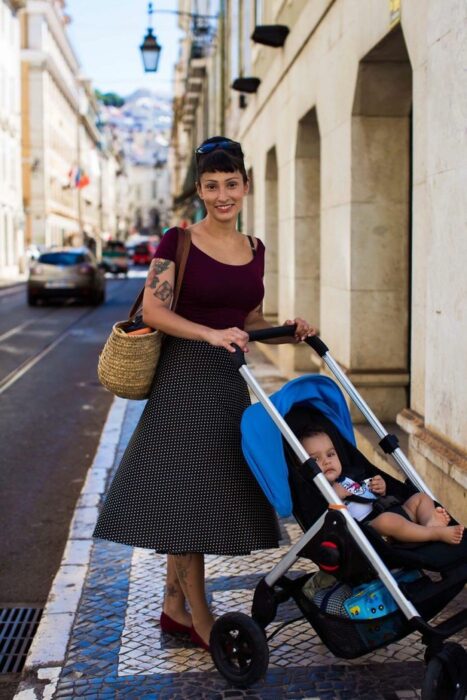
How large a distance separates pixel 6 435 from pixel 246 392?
553cm

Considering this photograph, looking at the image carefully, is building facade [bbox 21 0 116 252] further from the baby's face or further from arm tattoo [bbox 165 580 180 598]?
the baby's face

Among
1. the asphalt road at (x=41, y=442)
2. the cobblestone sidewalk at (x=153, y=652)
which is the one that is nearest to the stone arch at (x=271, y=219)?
the asphalt road at (x=41, y=442)

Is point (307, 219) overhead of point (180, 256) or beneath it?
overhead

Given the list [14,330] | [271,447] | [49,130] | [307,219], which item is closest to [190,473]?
[271,447]

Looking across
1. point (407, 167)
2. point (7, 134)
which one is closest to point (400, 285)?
point (407, 167)

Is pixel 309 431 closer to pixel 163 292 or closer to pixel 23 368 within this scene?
pixel 163 292

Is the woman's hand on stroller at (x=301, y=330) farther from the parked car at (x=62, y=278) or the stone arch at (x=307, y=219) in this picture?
the parked car at (x=62, y=278)

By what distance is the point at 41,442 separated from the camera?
910 cm

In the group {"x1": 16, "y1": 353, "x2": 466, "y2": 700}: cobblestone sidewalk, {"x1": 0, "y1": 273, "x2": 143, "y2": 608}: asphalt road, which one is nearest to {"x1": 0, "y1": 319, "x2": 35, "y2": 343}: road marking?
{"x1": 0, "y1": 273, "x2": 143, "y2": 608}: asphalt road

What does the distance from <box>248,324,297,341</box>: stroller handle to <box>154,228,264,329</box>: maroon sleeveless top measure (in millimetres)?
195

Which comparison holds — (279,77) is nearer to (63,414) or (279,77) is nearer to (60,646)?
(63,414)

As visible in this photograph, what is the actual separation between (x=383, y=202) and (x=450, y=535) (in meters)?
4.90

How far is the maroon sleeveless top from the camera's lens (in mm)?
4066

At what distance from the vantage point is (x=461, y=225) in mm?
4984
